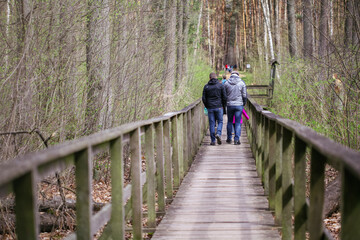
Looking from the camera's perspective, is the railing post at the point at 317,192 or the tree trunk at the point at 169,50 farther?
the tree trunk at the point at 169,50

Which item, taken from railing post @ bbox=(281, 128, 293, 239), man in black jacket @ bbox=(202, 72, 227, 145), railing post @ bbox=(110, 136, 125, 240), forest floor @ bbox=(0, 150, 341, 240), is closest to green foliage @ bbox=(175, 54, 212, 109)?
man in black jacket @ bbox=(202, 72, 227, 145)

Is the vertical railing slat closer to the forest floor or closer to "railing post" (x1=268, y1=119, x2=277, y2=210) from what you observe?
"railing post" (x1=268, y1=119, x2=277, y2=210)

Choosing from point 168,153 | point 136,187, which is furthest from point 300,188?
point 168,153

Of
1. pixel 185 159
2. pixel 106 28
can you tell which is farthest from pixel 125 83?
pixel 185 159

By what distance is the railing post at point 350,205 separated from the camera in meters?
1.92

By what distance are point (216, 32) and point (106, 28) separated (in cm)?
4957

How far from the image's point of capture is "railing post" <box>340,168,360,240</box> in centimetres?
192

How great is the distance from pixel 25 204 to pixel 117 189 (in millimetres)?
Result: 1756

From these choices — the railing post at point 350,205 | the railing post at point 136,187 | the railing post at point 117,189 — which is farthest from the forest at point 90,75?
the railing post at point 350,205

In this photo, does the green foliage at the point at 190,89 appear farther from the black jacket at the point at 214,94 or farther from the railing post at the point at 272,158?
the railing post at the point at 272,158

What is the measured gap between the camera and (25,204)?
1.98 meters

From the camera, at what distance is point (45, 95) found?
6770 millimetres

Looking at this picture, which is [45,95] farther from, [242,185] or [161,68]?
[161,68]

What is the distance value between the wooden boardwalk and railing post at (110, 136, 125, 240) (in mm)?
1298
